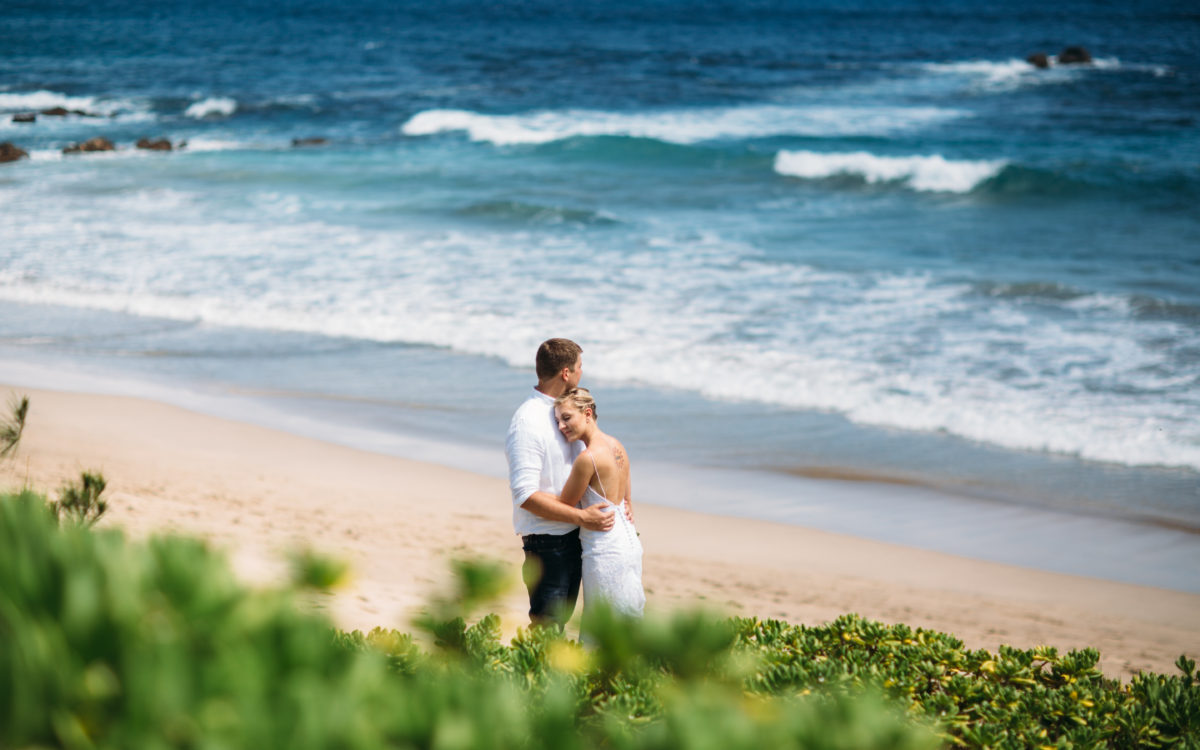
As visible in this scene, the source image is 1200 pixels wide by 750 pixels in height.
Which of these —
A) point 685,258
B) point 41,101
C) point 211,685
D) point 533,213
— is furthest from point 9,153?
point 211,685

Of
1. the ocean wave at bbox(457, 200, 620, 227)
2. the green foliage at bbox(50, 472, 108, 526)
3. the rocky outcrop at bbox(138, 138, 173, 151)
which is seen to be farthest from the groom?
the rocky outcrop at bbox(138, 138, 173, 151)

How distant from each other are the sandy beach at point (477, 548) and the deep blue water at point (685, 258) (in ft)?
4.36

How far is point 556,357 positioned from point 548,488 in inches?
25.1

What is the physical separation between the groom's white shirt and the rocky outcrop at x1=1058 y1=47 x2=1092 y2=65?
2087 inches

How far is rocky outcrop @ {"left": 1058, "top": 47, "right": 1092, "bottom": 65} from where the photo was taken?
4988cm

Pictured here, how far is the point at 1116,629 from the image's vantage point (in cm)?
679

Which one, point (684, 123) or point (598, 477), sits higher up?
point (684, 123)

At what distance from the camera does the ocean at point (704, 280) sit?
9500 millimetres

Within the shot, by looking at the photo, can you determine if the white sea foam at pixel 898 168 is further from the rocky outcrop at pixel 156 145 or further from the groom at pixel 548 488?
the groom at pixel 548 488

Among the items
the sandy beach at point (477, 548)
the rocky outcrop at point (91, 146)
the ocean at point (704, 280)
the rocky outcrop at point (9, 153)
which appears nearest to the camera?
the sandy beach at point (477, 548)

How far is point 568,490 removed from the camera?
15.7 feet

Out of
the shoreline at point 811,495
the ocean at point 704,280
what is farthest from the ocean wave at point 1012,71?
the shoreline at point 811,495

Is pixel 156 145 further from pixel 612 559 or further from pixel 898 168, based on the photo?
pixel 612 559

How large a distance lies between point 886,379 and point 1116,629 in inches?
196
